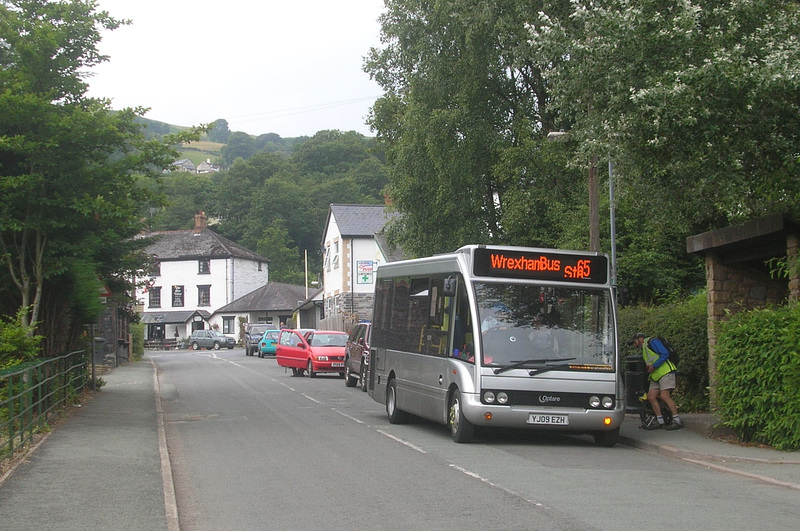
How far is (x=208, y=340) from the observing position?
7462 cm

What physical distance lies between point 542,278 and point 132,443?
637cm

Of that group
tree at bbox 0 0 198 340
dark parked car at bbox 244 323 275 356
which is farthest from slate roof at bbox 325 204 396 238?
tree at bbox 0 0 198 340

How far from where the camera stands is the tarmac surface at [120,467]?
7.96 metres

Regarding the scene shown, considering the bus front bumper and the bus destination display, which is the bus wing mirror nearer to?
the bus destination display

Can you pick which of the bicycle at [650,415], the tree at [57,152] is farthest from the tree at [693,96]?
the tree at [57,152]

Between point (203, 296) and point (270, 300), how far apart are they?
11281mm

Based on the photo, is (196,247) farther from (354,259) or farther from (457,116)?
(457,116)

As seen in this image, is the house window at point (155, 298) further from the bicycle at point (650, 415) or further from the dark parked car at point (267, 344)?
the bicycle at point (650, 415)

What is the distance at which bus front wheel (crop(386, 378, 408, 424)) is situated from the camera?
16.0 m

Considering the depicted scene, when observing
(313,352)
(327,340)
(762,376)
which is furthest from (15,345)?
(327,340)

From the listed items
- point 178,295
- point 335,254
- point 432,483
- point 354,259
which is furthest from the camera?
point 178,295

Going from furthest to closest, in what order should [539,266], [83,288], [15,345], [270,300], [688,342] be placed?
[270,300] < [83,288] < [688,342] < [15,345] < [539,266]

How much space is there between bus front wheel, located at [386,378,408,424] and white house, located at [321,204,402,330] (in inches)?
1449

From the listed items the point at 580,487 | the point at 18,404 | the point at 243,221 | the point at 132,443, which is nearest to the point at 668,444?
the point at 580,487
